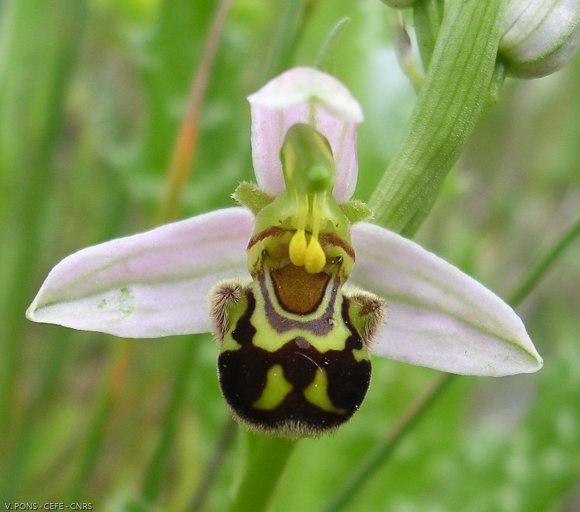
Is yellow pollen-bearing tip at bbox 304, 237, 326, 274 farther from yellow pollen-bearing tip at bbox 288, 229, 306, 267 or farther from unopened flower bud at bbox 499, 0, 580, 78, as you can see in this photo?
unopened flower bud at bbox 499, 0, 580, 78

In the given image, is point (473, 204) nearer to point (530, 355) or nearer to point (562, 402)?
point (562, 402)

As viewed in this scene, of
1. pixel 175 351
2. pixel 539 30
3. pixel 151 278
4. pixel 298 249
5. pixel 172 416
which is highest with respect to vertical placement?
pixel 539 30

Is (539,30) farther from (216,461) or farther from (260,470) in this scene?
(216,461)

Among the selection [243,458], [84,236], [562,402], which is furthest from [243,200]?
[84,236]

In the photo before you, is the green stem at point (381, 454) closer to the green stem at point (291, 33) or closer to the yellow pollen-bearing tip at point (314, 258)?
the yellow pollen-bearing tip at point (314, 258)

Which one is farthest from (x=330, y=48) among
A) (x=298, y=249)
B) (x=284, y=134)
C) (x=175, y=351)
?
(x=175, y=351)
